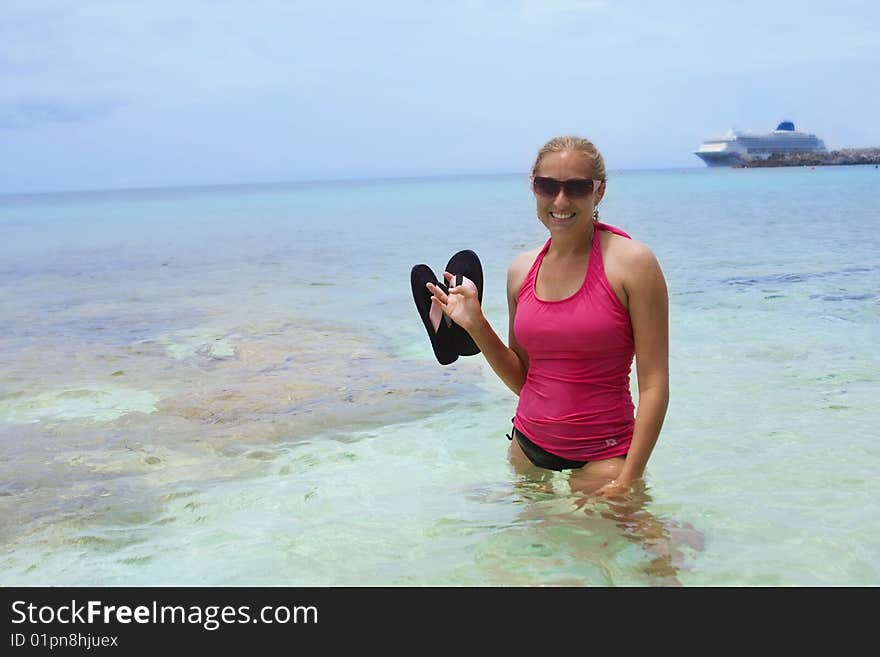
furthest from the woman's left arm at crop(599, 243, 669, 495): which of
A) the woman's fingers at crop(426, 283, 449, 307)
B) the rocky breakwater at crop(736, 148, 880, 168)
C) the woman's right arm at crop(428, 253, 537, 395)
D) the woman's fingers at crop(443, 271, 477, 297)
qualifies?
the rocky breakwater at crop(736, 148, 880, 168)

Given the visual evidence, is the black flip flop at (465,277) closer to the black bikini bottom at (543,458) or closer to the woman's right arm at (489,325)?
the woman's right arm at (489,325)

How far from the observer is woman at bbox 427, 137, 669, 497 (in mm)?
3246

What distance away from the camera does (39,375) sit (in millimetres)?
8469

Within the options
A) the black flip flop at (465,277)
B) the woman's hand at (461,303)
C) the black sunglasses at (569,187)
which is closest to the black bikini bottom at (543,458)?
the black flip flop at (465,277)

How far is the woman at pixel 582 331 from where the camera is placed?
3.25 m

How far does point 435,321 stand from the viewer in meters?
3.68

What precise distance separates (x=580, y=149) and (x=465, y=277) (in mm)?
720

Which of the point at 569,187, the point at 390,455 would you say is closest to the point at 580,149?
the point at 569,187

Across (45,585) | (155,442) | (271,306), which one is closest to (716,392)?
(155,442)

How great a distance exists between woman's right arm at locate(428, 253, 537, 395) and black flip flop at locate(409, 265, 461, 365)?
0.16 ft

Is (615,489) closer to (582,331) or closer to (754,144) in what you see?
(582,331)

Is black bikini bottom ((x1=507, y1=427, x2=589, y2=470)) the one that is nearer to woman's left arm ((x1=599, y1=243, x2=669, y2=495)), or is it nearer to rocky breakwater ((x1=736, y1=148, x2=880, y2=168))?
woman's left arm ((x1=599, y1=243, x2=669, y2=495))

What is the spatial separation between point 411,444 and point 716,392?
8.55 ft
